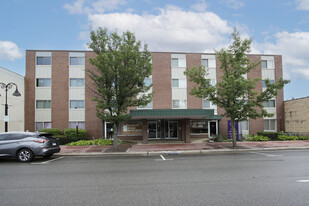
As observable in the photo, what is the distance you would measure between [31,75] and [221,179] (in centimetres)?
2422

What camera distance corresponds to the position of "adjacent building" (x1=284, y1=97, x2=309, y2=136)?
76.4ft

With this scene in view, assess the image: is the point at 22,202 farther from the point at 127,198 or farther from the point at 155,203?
the point at 155,203

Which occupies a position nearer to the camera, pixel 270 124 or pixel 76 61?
pixel 76 61

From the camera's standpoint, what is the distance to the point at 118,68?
13844 millimetres

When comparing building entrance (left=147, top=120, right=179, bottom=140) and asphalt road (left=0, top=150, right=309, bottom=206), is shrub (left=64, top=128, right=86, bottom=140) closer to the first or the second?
building entrance (left=147, top=120, right=179, bottom=140)

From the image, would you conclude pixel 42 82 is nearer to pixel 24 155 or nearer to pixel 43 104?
pixel 43 104

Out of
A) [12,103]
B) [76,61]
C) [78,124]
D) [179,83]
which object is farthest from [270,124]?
[12,103]

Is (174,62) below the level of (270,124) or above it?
above

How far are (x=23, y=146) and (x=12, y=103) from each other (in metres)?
14.2

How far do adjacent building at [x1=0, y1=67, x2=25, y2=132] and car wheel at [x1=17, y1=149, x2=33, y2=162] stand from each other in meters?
12.6

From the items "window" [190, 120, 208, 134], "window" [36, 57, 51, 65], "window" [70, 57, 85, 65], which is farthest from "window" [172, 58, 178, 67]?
"window" [36, 57, 51, 65]

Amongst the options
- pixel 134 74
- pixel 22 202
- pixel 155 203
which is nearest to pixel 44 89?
pixel 134 74

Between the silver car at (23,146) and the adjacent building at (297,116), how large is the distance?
24.8 m

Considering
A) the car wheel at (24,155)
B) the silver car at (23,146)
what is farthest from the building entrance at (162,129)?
the car wheel at (24,155)
